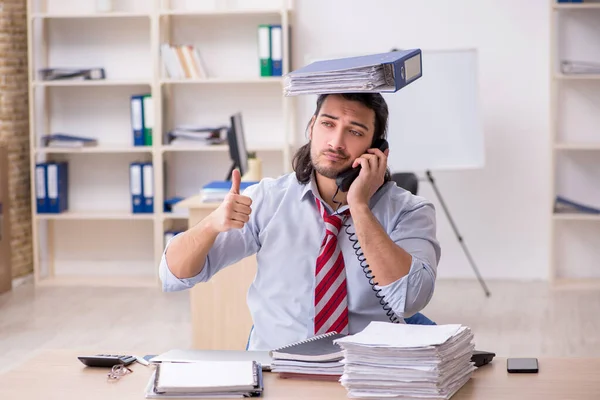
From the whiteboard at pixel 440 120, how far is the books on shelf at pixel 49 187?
7.58 feet

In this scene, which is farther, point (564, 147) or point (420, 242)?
point (564, 147)

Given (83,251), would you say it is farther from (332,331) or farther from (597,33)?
(332,331)

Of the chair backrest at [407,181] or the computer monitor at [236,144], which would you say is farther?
the chair backrest at [407,181]

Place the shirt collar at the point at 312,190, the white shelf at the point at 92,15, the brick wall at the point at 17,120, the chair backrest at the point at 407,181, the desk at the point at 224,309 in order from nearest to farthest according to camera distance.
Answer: the shirt collar at the point at 312,190 → the desk at the point at 224,309 → the chair backrest at the point at 407,181 → the white shelf at the point at 92,15 → the brick wall at the point at 17,120

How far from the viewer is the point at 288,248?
2.38 metres

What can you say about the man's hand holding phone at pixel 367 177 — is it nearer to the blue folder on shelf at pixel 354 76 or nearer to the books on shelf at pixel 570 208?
the blue folder on shelf at pixel 354 76

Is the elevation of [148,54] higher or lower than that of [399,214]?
higher

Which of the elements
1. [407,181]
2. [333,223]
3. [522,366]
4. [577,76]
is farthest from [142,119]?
[522,366]

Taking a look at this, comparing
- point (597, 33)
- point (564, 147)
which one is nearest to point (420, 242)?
point (564, 147)

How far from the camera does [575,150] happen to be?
612cm

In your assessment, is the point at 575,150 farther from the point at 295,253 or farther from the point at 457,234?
the point at 295,253

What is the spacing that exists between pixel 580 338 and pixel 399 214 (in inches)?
108

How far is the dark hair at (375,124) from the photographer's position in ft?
7.71

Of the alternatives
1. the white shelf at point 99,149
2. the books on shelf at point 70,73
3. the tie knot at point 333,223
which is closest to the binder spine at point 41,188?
the white shelf at point 99,149
